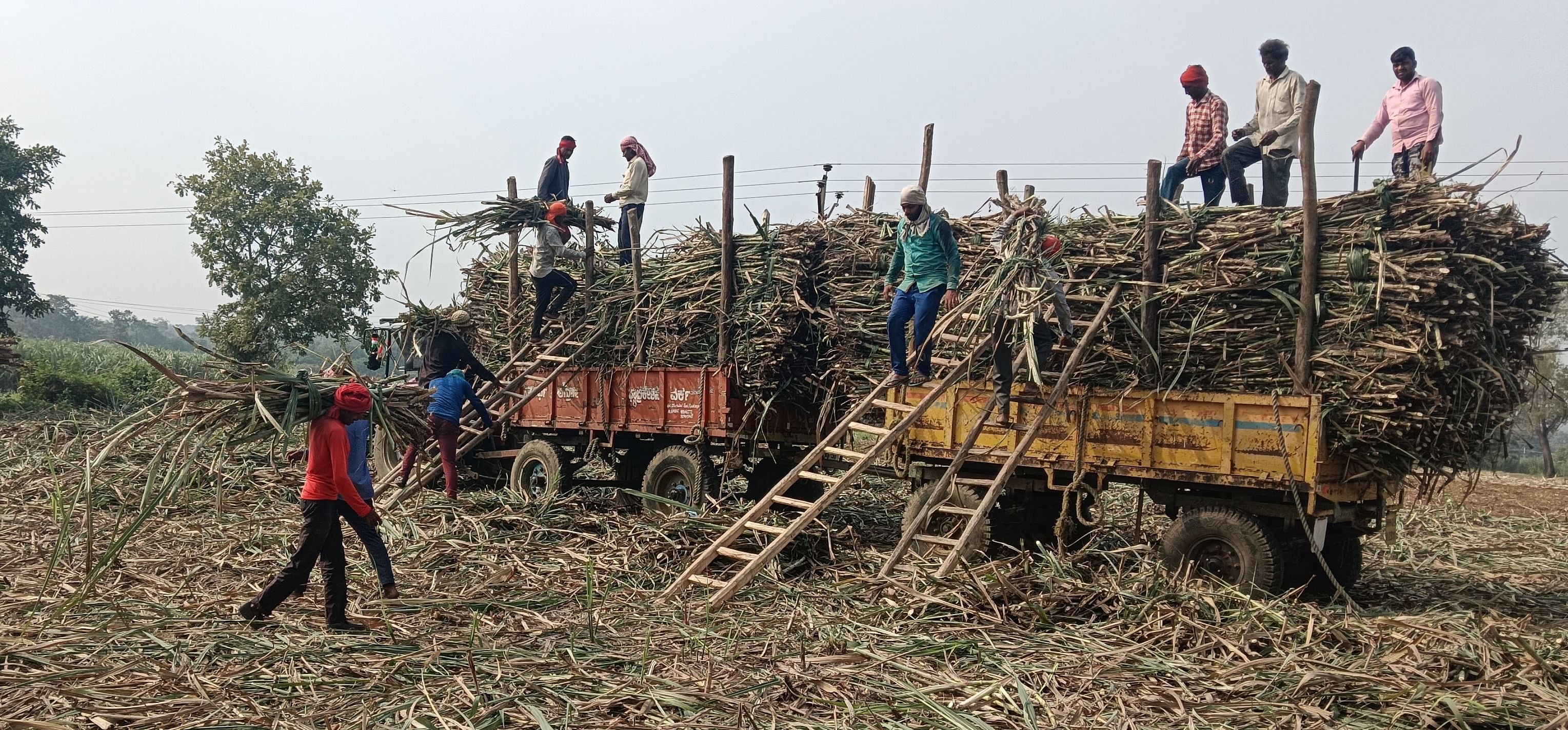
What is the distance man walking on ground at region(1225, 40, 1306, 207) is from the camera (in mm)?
8945

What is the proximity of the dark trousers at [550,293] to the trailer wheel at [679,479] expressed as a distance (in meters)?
2.23

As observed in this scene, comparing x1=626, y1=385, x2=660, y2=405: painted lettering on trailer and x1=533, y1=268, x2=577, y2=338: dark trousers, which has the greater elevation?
x1=533, y1=268, x2=577, y2=338: dark trousers

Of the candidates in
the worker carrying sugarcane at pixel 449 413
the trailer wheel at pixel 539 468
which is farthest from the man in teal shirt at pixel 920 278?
the trailer wheel at pixel 539 468

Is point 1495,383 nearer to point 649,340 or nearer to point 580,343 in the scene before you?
point 649,340

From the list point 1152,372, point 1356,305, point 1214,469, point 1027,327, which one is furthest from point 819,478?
point 1356,305

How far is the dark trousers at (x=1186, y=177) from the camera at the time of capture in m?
9.59

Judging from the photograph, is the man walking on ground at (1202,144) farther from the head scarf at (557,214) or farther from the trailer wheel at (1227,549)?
the head scarf at (557,214)

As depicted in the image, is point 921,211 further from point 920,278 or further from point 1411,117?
point 1411,117

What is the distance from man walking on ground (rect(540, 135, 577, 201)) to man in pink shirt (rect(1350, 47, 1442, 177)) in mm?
8276

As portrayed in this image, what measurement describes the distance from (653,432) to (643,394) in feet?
1.37

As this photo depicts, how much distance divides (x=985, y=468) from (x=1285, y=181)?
10.8ft

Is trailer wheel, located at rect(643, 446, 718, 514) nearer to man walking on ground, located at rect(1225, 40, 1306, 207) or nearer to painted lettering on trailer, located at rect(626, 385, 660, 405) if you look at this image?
painted lettering on trailer, located at rect(626, 385, 660, 405)

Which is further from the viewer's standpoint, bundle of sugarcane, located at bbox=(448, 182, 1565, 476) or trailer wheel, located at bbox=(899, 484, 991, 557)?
trailer wheel, located at bbox=(899, 484, 991, 557)

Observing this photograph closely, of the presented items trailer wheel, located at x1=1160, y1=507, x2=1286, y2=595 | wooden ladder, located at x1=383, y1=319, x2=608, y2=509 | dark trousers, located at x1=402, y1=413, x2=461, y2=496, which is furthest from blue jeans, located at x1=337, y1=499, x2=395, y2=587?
trailer wheel, located at x1=1160, y1=507, x2=1286, y2=595
